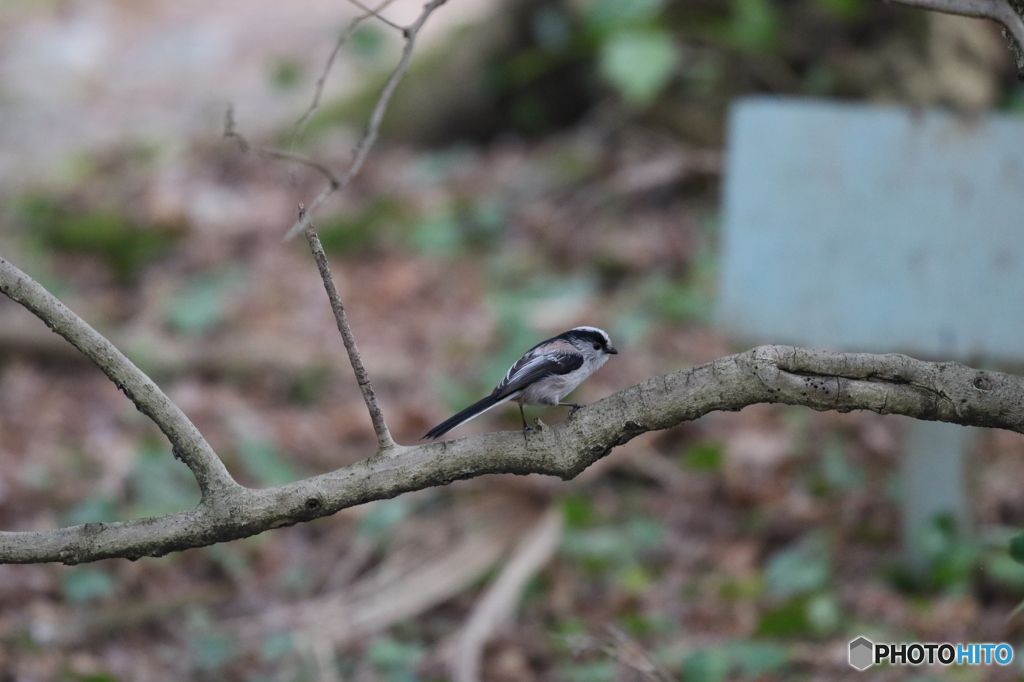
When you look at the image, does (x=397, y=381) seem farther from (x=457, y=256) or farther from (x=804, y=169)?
(x=804, y=169)

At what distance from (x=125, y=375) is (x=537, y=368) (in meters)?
1.04

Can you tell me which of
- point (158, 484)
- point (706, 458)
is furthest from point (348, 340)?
point (706, 458)

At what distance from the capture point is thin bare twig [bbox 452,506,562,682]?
3.81 meters

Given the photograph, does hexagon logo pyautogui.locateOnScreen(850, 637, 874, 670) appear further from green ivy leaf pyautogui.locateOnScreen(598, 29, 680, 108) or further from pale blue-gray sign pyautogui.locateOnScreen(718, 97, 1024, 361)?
green ivy leaf pyautogui.locateOnScreen(598, 29, 680, 108)

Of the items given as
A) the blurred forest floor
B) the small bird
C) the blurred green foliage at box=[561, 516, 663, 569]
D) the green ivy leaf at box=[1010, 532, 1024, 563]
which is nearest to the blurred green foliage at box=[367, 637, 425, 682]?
the blurred forest floor

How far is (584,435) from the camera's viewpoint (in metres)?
2.28

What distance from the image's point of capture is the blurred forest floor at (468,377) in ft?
13.8

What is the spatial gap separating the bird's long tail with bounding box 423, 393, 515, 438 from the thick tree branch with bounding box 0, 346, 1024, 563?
4cm

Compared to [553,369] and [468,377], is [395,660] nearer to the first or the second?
[553,369]

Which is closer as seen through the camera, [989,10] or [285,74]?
[989,10]

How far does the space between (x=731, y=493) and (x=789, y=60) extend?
417cm

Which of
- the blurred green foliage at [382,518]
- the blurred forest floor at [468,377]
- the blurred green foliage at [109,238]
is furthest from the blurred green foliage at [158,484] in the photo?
the blurred green foliage at [109,238]

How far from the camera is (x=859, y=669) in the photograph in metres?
3.69

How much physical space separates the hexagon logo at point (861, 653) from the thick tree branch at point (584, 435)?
6.00ft
